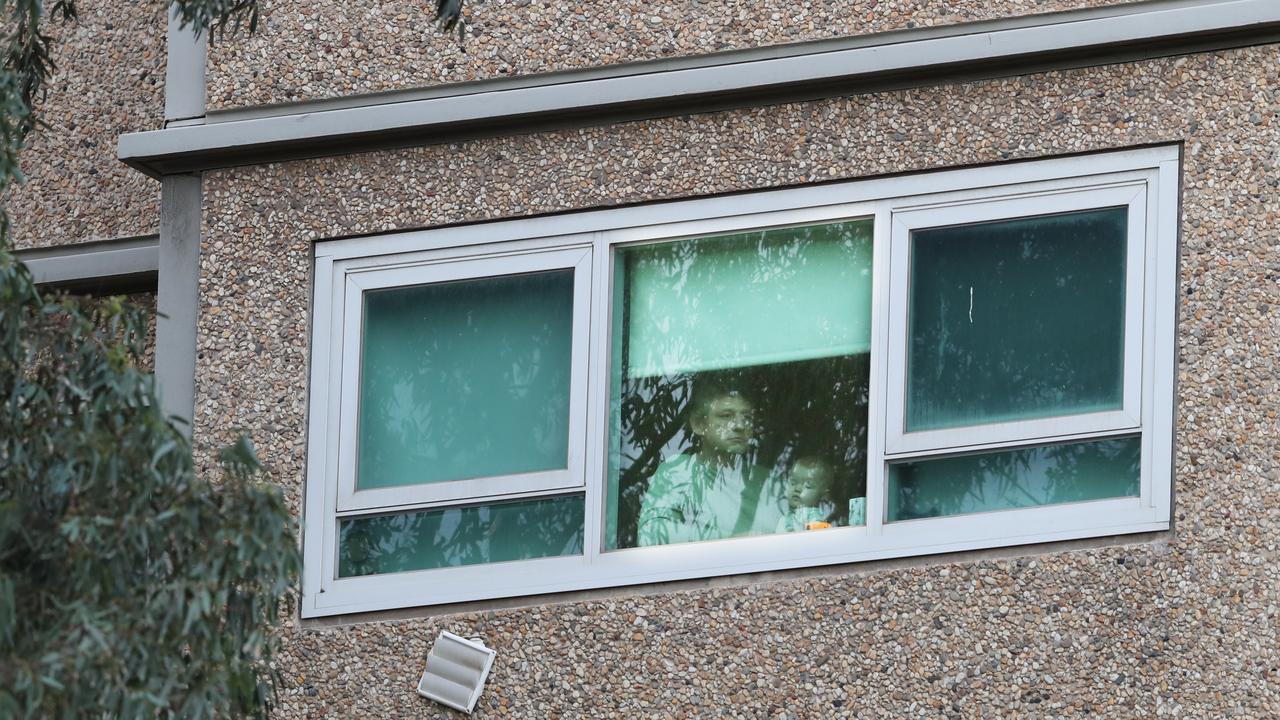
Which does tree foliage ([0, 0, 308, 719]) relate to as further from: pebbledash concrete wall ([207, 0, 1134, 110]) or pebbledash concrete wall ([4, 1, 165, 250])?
pebbledash concrete wall ([4, 1, 165, 250])

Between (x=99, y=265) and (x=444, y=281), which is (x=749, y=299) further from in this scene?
(x=99, y=265)

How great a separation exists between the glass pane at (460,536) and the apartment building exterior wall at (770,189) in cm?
19

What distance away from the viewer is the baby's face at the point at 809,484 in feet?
23.4

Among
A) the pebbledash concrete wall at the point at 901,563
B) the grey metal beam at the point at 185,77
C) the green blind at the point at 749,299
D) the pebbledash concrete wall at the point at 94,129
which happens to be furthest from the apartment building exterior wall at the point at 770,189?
the pebbledash concrete wall at the point at 94,129

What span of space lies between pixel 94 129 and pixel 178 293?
137 cm

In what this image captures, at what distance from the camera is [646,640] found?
23.0ft

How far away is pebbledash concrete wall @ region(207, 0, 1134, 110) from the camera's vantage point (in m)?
7.42

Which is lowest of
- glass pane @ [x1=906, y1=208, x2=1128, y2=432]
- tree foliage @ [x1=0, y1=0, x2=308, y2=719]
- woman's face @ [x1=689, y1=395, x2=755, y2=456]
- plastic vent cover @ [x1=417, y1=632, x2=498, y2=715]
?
plastic vent cover @ [x1=417, y1=632, x2=498, y2=715]

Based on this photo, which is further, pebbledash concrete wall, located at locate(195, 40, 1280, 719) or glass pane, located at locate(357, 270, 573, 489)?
glass pane, located at locate(357, 270, 573, 489)

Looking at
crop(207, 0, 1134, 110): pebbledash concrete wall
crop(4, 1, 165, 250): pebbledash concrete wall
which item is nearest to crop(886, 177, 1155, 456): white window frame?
crop(207, 0, 1134, 110): pebbledash concrete wall

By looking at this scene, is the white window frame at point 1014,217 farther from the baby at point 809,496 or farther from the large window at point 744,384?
the baby at point 809,496

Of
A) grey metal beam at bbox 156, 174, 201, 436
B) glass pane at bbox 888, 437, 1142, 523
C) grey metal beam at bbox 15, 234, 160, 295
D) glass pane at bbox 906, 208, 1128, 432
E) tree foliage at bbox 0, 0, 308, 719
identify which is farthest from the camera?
grey metal beam at bbox 15, 234, 160, 295

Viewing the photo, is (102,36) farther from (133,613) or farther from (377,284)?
(133,613)

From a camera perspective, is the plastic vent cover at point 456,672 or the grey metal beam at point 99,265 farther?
the grey metal beam at point 99,265
